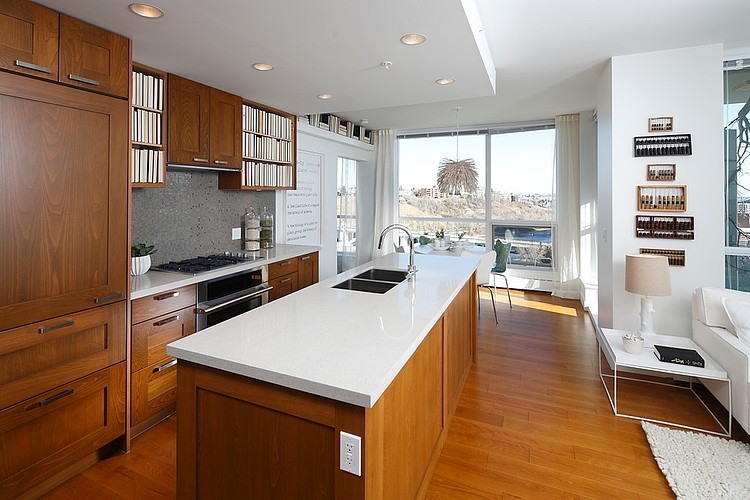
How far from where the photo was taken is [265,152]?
3.94 m

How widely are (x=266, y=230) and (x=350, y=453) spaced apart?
Result: 129 inches

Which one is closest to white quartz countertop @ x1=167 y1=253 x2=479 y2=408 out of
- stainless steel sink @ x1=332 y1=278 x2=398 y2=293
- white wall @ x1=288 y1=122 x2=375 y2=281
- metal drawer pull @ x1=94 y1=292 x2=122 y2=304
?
stainless steel sink @ x1=332 y1=278 x2=398 y2=293

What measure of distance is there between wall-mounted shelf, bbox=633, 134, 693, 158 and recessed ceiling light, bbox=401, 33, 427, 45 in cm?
207

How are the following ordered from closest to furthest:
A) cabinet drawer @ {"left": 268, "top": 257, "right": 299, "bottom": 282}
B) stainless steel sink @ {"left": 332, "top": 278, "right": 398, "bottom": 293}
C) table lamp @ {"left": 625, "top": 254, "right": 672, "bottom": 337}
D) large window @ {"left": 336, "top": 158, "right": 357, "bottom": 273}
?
1. stainless steel sink @ {"left": 332, "top": 278, "right": 398, "bottom": 293}
2. table lamp @ {"left": 625, "top": 254, "right": 672, "bottom": 337}
3. cabinet drawer @ {"left": 268, "top": 257, "right": 299, "bottom": 282}
4. large window @ {"left": 336, "top": 158, "right": 357, "bottom": 273}

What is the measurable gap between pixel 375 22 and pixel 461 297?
1.83 meters

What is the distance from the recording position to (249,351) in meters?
1.40

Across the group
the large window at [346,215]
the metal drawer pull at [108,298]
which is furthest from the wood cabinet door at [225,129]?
the large window at [346,215]

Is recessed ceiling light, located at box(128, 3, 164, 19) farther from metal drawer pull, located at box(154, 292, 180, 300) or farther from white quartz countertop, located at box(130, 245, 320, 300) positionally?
metal drawer pull, located at box(154, 292, 180, 300)

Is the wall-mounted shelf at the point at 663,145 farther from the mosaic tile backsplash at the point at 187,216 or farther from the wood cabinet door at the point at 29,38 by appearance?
the wood cabinet door at the point at 29,38

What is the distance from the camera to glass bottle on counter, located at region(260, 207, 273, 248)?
13.6 ft

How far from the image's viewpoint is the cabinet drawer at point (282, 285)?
3.55m

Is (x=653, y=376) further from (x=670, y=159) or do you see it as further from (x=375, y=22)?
(x=375, y=22)

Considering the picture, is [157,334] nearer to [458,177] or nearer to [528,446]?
[528,446]

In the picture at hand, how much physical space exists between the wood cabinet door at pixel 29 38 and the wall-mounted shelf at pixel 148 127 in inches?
26.7
